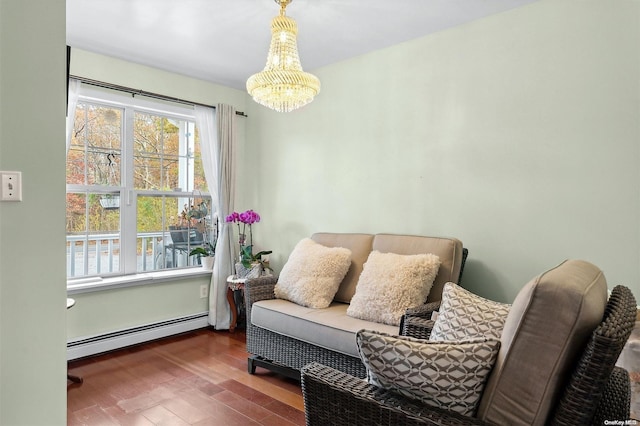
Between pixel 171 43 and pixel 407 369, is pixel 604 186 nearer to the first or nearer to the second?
pixel 407 369

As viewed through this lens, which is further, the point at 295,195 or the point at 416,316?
the point at 295,195

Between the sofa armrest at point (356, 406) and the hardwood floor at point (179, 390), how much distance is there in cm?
109

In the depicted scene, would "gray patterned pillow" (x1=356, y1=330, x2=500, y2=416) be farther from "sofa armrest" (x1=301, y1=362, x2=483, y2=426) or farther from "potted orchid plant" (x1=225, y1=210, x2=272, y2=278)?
"potted orchid plant" (x1=225, y1=210, x2=272, y2=278)

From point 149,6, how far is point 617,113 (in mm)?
2840

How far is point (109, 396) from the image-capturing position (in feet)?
8.47

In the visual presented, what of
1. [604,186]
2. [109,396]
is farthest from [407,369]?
[109,396]

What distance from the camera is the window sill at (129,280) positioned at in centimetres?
322

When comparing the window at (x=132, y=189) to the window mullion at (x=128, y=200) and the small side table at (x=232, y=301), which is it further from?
the small side table at (x=232, y=301)

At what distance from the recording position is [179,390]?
2.67 m

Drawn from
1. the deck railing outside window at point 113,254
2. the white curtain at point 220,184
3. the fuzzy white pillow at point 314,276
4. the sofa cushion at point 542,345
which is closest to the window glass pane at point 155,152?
the white curtain at point 220,184

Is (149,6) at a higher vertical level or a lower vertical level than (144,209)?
higher

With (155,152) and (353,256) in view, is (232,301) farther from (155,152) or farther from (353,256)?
(155,152)

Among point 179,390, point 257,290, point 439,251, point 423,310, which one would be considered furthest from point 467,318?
point 179,390

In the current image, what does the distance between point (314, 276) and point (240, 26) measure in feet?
6.07
